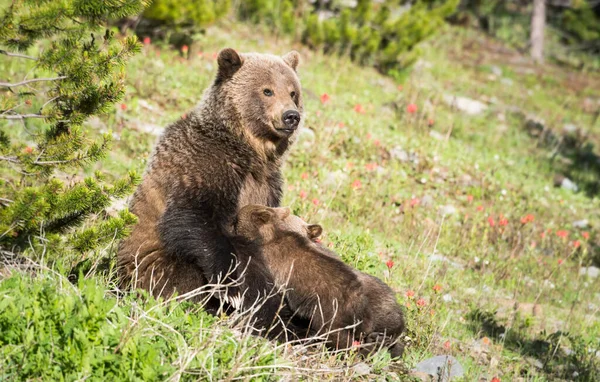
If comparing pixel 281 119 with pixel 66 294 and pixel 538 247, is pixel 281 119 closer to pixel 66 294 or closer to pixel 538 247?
pixel 66 294

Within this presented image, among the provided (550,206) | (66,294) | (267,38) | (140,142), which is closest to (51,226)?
(66,294)

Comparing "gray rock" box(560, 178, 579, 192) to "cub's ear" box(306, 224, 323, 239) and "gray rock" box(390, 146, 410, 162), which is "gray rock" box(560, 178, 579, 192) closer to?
"gray rock" box(390, 146, 410, 162)

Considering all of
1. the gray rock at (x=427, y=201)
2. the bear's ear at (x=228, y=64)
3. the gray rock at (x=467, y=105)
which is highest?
the bear's ear at (x=228, y=64)

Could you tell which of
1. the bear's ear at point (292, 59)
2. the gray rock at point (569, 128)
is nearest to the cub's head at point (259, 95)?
the bear's ear at point (292, 59)

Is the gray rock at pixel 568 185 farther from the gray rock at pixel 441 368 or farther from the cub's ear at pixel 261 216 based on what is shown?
the cub's ear at pixel 261 216

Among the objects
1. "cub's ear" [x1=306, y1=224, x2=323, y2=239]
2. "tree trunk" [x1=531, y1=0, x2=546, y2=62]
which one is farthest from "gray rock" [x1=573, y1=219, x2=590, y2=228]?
"tree trunk" [x1=531, y1=0, x2=546, y2=62]

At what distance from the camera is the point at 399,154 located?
10.1 metres

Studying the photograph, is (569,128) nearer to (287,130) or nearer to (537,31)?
(537,31)

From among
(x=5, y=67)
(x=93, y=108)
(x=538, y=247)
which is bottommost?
(x=538, y=247)

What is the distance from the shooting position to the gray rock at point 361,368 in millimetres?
4419

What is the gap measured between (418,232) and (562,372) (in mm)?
2555

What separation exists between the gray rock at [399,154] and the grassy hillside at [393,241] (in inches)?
2.2

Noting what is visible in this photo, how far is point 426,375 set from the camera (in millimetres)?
4773

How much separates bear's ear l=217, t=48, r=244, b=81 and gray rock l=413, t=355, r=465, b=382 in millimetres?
2776
